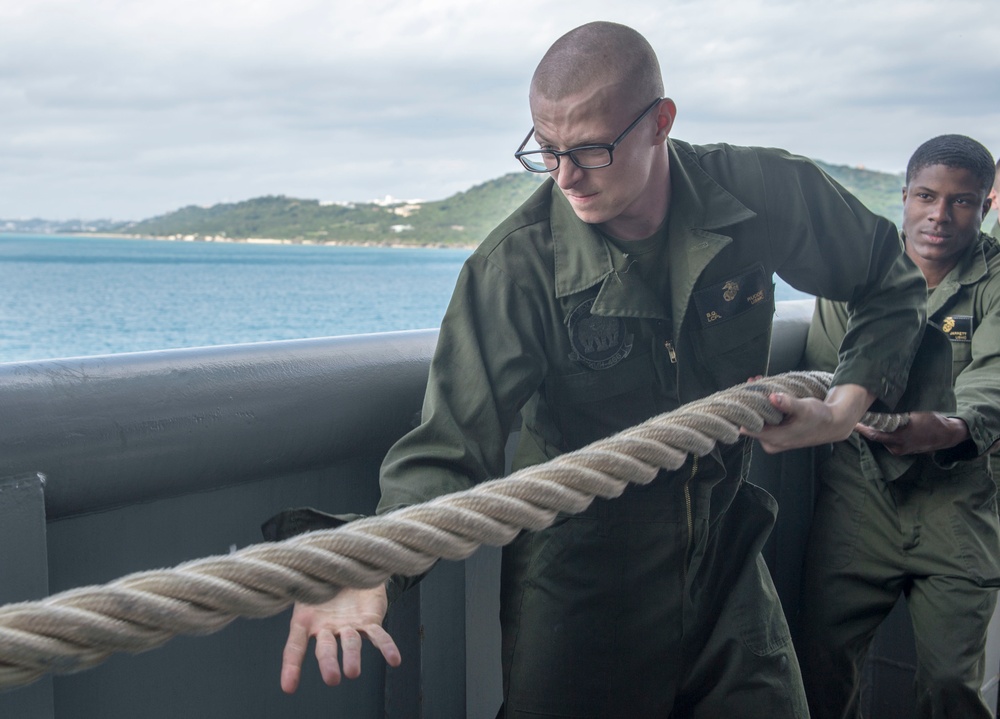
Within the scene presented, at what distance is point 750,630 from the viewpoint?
5.98 feet

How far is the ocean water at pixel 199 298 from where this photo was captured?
2852 cm

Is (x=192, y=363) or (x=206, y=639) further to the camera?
(x=206, y=639)

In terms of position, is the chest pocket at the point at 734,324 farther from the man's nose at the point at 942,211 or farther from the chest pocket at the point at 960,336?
the man's nose at the point at 942,211

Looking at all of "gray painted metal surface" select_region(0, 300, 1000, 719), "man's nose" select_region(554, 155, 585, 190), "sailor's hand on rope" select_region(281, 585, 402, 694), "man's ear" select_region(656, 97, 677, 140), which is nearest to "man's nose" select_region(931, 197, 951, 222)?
"man's ear" select_region(656, 97, 677, 140)

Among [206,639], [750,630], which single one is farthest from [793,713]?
[206,639]

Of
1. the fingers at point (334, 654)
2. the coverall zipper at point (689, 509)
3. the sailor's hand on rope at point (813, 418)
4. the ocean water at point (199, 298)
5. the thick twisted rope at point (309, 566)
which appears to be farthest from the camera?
the ocean water at point (199, 298)

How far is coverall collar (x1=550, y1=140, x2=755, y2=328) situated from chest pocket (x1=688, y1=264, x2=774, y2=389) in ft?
0.21

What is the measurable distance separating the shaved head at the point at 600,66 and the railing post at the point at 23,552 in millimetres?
1021

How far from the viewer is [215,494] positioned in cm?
152

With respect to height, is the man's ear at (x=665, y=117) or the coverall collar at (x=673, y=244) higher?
the man's ear at (x=665, y=117)

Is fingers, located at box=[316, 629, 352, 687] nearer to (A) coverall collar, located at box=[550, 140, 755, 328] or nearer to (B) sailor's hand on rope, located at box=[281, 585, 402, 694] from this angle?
(B) sailor's hand on rope, located at box=[281, 585, 402, 694]

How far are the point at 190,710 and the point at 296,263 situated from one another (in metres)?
74.2

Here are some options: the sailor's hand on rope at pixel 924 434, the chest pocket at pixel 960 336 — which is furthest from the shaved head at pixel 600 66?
the chest pocket at pixel 960 336

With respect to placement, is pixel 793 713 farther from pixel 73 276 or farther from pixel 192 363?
pixel 73 276
